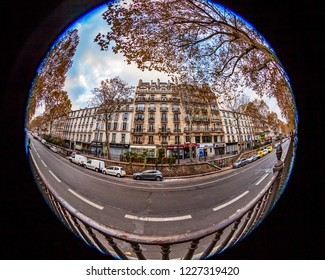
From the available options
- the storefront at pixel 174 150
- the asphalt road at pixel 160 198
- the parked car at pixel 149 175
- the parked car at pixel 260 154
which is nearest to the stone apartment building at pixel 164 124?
the storefront at pixel 174 150

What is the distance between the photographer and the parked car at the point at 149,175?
1.23 meters

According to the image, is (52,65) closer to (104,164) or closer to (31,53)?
(31,53)

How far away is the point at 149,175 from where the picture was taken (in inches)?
48.7

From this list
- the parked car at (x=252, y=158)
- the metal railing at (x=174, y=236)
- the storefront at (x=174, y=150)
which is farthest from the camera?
the parked car at (x=252, y=158)

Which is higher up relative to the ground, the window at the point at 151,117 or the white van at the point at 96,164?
the window at the point at 151,117

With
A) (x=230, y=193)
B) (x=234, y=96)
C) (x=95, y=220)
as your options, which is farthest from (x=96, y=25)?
(x=230, y=193)

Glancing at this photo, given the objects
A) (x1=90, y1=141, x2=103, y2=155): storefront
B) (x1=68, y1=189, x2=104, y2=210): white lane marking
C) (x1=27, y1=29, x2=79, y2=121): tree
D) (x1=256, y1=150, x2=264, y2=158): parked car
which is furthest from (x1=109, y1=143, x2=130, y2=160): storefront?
(x1=256, y1=150, x2=264, y2=158): parked car

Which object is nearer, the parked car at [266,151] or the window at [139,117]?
the window at [139,117]

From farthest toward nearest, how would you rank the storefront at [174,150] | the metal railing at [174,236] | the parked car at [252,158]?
the parked car at [252,158] < the metal railing at [174,236] < the storefront at [174,150]

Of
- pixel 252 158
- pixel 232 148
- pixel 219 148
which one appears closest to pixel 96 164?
pixel 219 148

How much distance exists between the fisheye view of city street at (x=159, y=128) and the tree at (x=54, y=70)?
0.01m

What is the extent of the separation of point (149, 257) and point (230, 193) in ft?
3.07

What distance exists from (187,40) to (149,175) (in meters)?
1.09

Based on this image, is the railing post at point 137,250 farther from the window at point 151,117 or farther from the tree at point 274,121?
the tree at point 274,121
